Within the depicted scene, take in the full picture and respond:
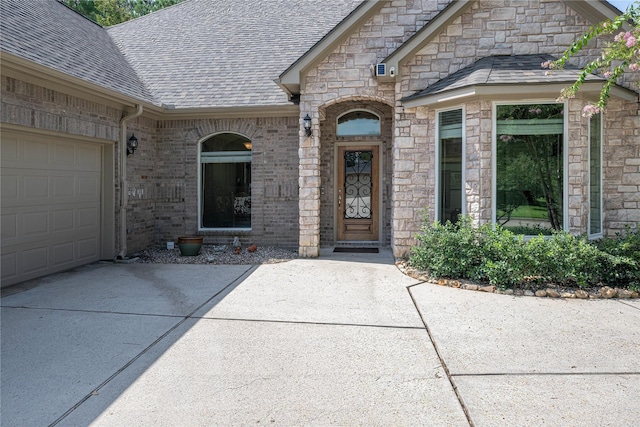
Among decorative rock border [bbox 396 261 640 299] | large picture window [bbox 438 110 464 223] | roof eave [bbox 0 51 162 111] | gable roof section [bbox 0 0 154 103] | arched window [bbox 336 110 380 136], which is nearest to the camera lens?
decorative rock border [bbox 396 261 640 299]

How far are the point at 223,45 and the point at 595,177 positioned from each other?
9553mm

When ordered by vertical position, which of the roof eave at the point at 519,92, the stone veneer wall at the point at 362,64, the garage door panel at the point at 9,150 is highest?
the stone veneer wall at the point at 362,64

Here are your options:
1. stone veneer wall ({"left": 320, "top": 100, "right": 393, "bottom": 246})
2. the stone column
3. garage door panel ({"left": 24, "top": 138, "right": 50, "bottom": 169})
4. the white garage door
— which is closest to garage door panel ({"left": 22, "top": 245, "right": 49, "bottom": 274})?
the white garage door

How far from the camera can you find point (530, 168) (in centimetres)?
721

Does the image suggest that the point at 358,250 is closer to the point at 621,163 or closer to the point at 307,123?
the point at 307,123

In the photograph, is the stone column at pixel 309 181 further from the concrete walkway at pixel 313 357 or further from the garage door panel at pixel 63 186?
the garage door panel at pixel 63 186

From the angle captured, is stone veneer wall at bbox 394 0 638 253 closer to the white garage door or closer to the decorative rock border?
the decorative rock border

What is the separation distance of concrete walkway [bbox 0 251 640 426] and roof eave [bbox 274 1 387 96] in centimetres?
427

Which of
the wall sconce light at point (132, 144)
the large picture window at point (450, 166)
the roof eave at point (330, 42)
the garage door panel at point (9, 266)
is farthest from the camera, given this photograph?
the wall sconce light at point (132, 144)

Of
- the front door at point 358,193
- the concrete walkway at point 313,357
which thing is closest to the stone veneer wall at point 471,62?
the front door at point 358,193

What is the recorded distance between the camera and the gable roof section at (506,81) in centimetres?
671

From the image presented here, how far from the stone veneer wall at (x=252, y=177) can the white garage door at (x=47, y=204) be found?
1.90m

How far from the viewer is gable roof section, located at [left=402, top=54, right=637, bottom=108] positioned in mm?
6715

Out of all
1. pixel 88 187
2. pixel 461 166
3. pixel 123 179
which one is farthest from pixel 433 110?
pixel 88 187
